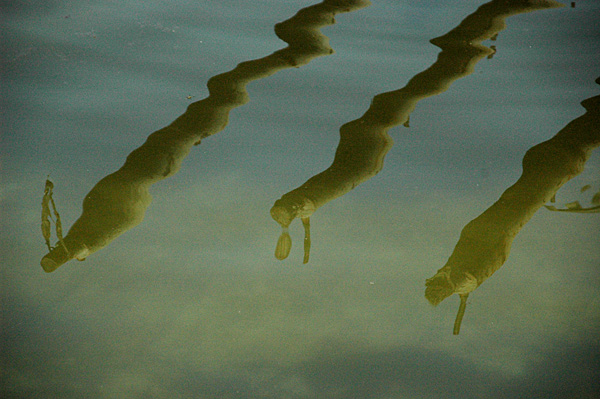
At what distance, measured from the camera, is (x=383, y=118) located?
1436mm

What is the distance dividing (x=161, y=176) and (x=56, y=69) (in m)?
0.69

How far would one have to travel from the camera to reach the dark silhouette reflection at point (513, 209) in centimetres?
100

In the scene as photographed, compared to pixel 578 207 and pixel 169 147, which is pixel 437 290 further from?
pixel 169 147

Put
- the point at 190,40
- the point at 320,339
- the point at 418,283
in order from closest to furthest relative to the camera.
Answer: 1. the point at 320,339
2. the point at 418,283
3. the point at 190,40

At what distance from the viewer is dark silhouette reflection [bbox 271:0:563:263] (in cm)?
115

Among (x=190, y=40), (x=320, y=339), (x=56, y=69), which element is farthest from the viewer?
(x=190, y=40)

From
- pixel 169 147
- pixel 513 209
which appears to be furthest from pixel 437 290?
pixel 169 147

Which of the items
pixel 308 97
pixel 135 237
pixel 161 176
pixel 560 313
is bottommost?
pixel 560 313

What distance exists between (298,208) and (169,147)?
405 mm

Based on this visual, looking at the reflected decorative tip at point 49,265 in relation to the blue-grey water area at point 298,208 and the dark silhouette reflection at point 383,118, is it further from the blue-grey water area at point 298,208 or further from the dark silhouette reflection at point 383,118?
the dark silhouette reflection at point 383,118

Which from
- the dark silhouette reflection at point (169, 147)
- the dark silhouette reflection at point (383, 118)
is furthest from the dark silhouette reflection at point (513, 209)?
the dark silhouette reflection at point (169, 147)

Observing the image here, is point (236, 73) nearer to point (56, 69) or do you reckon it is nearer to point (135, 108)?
point (135, 108)

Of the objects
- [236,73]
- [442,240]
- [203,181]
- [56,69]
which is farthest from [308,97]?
[56,69]

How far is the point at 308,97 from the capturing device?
1.54 m
